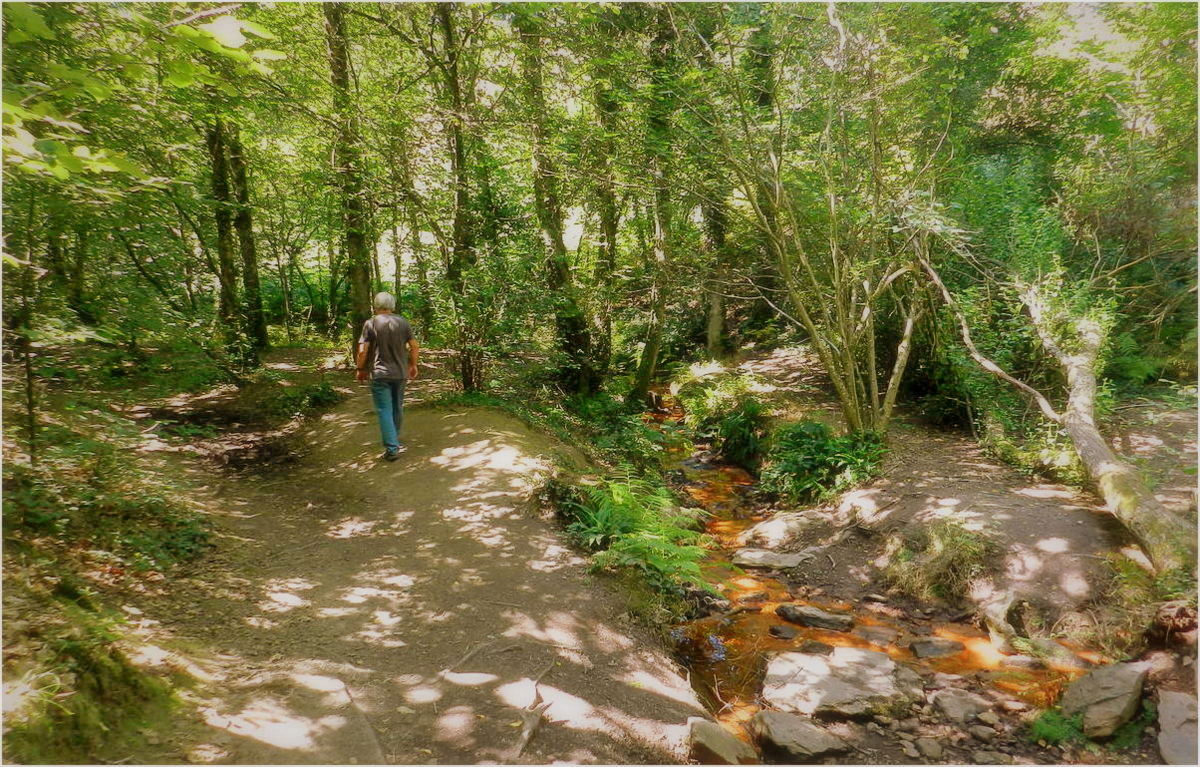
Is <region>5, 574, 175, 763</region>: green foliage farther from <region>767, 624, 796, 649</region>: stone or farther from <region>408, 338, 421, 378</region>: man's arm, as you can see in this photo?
<region>767, 624, 796, 649</region>: stone

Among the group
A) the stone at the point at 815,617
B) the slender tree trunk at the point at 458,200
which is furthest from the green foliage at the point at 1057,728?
the slender tree trunk at the point at 458,200

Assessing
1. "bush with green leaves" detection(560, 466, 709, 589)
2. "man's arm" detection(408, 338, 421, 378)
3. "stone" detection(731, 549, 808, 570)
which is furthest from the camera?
"man's arm" detection(408, 338, 421, 378)

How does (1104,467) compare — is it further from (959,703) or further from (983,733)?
(983,733)

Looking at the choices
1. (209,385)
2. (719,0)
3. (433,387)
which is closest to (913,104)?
(719,0)

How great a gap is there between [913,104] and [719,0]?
3509 millimetres

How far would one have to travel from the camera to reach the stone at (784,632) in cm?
603

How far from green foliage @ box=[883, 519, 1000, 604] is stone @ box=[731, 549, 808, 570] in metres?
1.10

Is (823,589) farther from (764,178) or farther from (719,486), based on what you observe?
(764,178)

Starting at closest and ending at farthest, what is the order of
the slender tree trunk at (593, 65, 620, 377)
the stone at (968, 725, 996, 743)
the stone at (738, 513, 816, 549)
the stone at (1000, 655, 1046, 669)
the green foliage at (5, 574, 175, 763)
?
the green foliage at (5, 574, 175, 763) < the stone at (968, 725, 996, 743) < the stone at (1000, 655, 1046, 669) < the stone at (738, 513, 816, 549) < the slender tree trunk at (593, 65, 620, 377)

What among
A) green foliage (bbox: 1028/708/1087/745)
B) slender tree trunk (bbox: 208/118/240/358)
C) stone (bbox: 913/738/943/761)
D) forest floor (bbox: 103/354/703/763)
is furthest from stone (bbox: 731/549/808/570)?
slender tree trunk (bbox: 208/118/240/358)

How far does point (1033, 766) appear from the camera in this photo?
4156mm

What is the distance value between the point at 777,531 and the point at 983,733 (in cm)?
391

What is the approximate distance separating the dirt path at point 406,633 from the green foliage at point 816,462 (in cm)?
449

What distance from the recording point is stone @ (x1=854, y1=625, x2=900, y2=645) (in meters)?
5.95
